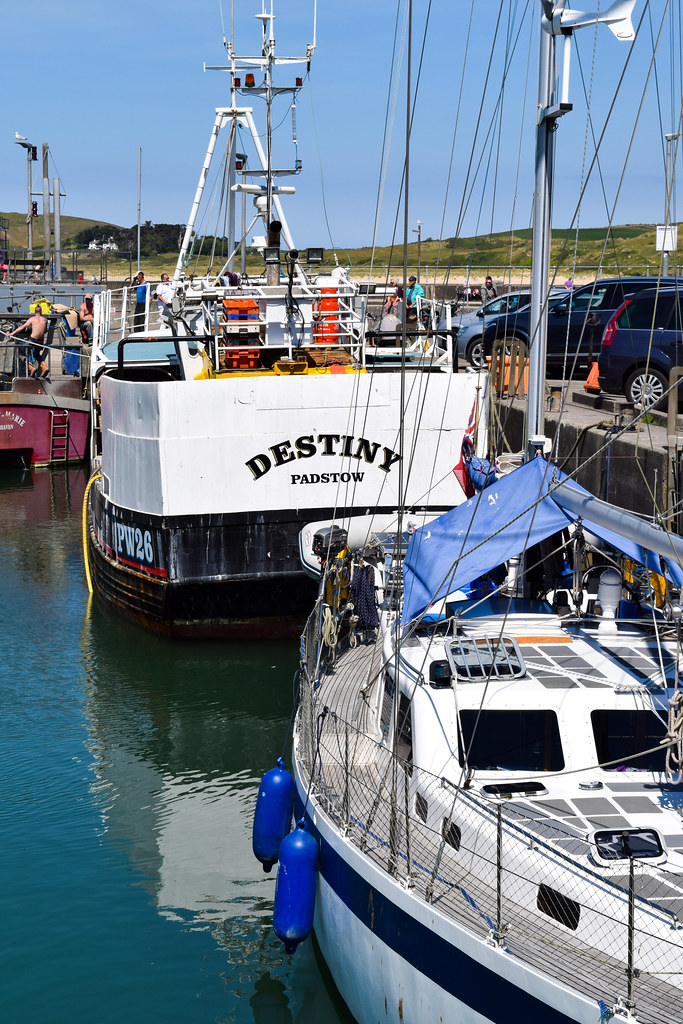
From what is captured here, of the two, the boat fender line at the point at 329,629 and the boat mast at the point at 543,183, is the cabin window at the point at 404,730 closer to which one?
the boat fender line at the point at 329,629

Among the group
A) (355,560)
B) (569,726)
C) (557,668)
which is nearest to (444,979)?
(569,726)

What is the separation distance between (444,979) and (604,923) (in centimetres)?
89

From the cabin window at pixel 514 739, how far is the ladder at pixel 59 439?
2260 centimetres

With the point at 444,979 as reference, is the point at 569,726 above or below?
above

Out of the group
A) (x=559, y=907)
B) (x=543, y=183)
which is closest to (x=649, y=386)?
(x=543, y=183)

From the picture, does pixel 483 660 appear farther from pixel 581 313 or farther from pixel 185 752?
pixel 581 313

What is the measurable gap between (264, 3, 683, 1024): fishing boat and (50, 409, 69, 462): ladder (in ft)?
64.9

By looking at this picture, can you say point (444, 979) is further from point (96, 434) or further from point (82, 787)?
point (96, 434)

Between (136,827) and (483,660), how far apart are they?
4354mm

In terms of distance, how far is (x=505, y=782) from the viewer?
6945 millimetres

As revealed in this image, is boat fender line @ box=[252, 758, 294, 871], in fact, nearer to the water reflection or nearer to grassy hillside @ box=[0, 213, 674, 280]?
the water reflection

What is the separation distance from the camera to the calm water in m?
7.76

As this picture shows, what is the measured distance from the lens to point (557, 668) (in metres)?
7.55

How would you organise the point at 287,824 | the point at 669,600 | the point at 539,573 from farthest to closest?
the point at 539,573 → the point at 669,600 → the point at 287,824
